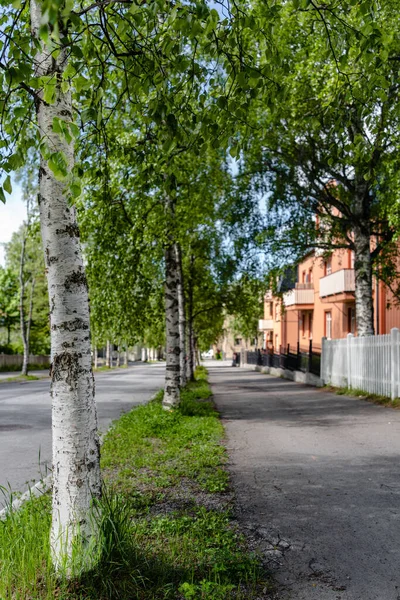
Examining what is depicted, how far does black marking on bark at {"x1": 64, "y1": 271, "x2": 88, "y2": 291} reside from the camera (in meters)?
3.72

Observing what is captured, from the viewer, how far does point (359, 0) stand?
3.96 m

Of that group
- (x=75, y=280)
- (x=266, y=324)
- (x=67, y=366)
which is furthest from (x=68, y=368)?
(x=266, y=324)

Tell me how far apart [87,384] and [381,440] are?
6.99 m

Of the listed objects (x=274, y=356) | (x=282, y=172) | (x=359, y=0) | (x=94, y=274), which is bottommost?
(x=274, y=356)

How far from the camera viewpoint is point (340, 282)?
30.0 m

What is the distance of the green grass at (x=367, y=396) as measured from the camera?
47.6ft

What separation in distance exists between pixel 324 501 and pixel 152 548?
2.27 meters

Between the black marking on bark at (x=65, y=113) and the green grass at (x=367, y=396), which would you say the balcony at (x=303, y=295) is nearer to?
the green grass at (x=367, y=396)

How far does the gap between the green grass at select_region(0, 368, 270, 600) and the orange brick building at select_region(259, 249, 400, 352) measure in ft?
56.3

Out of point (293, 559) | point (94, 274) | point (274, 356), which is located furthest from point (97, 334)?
point (274, 356)

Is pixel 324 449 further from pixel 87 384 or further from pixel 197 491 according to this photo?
pixel 87 384

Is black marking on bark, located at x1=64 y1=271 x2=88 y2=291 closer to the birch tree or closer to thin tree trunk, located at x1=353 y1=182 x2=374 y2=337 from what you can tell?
the birch tree

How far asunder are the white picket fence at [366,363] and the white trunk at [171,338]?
5.71 meters

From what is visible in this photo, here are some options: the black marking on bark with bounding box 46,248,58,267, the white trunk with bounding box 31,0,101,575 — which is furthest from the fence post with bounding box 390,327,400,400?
the black marking on bark with bounding box 46,248,58,267
